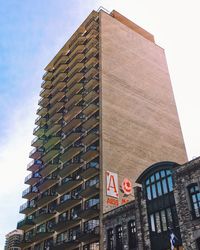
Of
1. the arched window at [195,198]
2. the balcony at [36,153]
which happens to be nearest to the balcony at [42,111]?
the balcony at [36,153]

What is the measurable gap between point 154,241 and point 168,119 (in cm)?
3421

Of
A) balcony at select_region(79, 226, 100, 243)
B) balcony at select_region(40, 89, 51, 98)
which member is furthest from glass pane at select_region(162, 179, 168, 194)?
balcony at select_region(40, 89, 51, 98)

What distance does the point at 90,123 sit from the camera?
54094 millimetres

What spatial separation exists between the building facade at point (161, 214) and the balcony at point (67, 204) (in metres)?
11.0

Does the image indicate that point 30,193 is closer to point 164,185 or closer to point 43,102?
point 43,102

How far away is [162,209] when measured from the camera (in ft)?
107

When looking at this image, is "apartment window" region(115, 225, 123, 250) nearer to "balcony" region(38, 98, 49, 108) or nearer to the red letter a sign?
the red letter a sign

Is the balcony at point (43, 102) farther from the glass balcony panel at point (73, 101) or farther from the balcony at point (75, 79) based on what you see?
the glass balcony panel at point (73, 101)

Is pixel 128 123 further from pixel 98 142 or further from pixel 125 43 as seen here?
pixel 125 43

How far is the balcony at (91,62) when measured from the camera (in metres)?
62.1

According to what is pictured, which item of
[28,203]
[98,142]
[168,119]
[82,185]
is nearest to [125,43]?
[168,119]

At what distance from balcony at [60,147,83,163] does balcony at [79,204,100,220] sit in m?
12.5

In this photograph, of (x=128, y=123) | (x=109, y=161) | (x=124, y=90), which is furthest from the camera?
(x=124, y=90)

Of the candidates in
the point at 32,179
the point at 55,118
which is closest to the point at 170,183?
the point at 32,179
